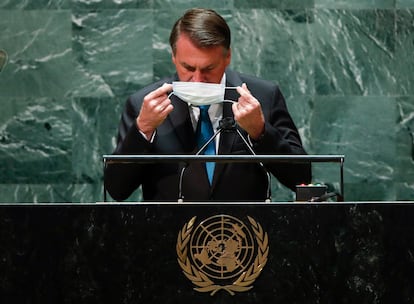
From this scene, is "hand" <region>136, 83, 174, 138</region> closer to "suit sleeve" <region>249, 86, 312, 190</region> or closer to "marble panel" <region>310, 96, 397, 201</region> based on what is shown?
"suit sleeve" <region>249, 86, 312, 190</region>

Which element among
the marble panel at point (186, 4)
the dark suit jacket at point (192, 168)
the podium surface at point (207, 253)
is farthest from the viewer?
the marble panel at point (186, 4)

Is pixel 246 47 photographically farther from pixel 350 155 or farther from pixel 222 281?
pixel 222 281

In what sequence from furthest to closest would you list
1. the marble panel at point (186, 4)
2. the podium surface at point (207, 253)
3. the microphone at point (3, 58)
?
the marble panel at point (186, 4), the microphone at point (3, 58), the podium surface at point (207, 253)

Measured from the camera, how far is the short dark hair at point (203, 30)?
427cm

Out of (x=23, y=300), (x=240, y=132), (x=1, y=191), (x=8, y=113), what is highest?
(x=23, y=300)

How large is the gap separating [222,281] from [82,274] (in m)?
0.41

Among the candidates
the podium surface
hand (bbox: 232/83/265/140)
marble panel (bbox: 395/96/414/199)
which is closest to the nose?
hand (bbox: 232/83/265/140)

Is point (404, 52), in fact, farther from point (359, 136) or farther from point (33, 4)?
point (33, 4)

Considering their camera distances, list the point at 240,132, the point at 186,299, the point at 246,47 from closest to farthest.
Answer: the point at 186,299 → the point at 240,132 → the point at 246,47

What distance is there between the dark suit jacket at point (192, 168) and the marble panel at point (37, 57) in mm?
1913

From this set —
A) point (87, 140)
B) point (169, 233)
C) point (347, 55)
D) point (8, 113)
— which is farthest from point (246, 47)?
point (169, 233)

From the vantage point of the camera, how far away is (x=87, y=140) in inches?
247

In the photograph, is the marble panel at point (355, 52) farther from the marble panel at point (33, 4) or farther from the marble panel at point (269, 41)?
the marble panel at point (33, 4)

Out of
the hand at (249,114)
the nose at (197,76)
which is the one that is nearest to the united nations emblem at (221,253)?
the hand at (249,114)
